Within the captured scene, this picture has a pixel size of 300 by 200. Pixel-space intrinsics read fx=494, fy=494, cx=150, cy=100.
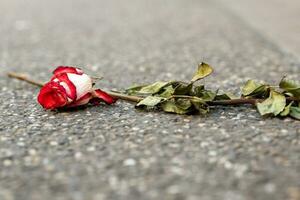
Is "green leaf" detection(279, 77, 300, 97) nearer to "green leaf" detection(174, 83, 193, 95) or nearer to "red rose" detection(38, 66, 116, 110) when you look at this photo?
"green leaf" detection(174, 83, 193, 95)

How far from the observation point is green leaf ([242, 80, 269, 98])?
5.18 ft

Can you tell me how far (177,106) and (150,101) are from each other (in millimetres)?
90

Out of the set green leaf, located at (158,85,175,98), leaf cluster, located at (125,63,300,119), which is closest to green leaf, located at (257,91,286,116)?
leaf cluster, located at (125,63,300,119)

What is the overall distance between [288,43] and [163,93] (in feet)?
5.03

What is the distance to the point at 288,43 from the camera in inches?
114

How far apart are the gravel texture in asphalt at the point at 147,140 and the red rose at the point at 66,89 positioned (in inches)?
2.1

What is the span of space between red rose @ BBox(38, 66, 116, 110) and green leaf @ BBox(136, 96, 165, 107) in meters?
0.17

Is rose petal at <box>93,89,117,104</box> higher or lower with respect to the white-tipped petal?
lower

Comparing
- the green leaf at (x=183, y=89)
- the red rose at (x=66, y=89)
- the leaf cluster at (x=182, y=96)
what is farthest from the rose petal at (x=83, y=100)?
the green leaf at (x=183, y=89)

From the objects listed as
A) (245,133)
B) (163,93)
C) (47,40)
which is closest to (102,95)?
(163,93)

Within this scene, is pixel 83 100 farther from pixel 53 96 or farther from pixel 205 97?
pixel 205 97

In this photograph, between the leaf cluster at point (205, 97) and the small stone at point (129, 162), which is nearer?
the small stone at point (129, 162)

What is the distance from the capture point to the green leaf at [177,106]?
5.08 feet

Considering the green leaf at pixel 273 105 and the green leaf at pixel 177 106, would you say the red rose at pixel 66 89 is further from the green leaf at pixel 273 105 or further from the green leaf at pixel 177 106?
the green leaf at pixel 273 105
